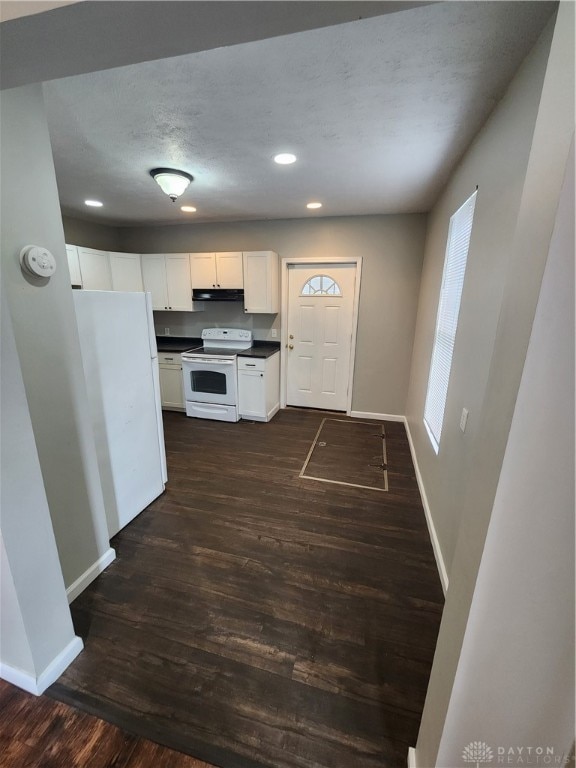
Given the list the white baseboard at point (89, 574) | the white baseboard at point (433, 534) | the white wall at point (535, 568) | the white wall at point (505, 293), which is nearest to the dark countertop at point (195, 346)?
the white baseboard at point (433, 534)

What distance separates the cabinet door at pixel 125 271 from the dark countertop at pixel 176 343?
83cm

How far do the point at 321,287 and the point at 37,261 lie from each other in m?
3.24

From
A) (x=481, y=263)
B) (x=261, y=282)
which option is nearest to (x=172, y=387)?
(x=261, y=282)

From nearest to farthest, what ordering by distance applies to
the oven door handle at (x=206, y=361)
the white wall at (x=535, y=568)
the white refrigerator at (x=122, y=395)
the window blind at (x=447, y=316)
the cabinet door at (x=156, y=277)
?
the white wall at (x=535, y=568) < the white refrigerator at (x=122, y=395) < the window blind at (x=447, y=316) < the oven door handle at (x=206, y=361) < the cabinet door at (x=156, y=277)

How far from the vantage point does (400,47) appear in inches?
47.3

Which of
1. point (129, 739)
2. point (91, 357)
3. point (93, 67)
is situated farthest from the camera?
point (91, 357)

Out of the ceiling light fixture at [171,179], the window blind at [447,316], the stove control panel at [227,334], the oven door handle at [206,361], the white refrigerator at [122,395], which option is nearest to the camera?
the white refrigerator at [122,395]

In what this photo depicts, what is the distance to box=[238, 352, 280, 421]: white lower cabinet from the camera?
3891mm

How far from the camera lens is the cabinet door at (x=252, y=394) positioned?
3.91 meters

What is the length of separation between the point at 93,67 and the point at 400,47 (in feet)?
3.74

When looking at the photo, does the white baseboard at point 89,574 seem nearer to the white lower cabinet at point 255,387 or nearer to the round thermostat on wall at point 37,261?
the round thermostat on wall at point 37,261

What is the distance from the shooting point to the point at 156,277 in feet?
14.0

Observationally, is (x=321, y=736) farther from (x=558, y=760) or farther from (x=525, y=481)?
(x=525, y=481)

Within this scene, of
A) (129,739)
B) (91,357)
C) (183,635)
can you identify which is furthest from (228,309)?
(129,739)
